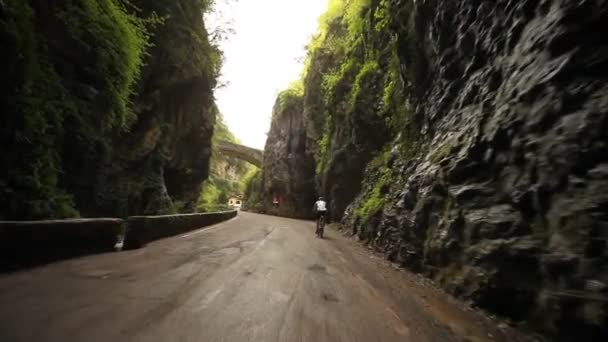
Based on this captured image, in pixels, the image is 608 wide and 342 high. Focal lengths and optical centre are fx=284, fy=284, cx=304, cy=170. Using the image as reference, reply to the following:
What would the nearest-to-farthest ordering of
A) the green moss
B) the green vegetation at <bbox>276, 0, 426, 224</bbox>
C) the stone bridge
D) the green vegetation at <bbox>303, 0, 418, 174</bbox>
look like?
the green vegetation at <bbox>276, 0, 426, 224</bbox> < the green vegetation at <bbox>303, 0, 418, 174</bbox> < the green moss < the stone bridge

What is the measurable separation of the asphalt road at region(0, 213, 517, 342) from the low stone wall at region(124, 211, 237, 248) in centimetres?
99

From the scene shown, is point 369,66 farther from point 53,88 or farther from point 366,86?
point 53,88

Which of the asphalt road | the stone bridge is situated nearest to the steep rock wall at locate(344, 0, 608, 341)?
the asphalt road

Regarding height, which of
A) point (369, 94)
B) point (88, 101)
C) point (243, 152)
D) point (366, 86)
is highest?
point (243, 152)

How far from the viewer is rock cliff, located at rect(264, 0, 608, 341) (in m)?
3.00

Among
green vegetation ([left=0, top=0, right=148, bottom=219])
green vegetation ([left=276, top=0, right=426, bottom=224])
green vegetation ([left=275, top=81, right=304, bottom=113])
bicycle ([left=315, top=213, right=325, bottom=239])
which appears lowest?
bicycle ([left=315, top=213, right=325, bottom=239])

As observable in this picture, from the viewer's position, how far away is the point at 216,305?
3236mm

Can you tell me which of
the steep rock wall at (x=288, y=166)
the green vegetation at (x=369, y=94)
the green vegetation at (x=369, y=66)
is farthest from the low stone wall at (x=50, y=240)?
the steep rock wall at (x=288, y=166)

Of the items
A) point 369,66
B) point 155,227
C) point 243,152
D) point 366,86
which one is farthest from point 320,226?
point 243,152

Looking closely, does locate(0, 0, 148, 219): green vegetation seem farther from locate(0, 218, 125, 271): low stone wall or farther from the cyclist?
the cyclist

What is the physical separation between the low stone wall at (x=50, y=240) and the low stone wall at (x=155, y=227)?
0.44 meters

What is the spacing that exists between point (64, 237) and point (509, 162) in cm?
736

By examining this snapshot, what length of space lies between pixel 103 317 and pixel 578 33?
625 centimetres

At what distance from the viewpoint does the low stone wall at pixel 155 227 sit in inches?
255
